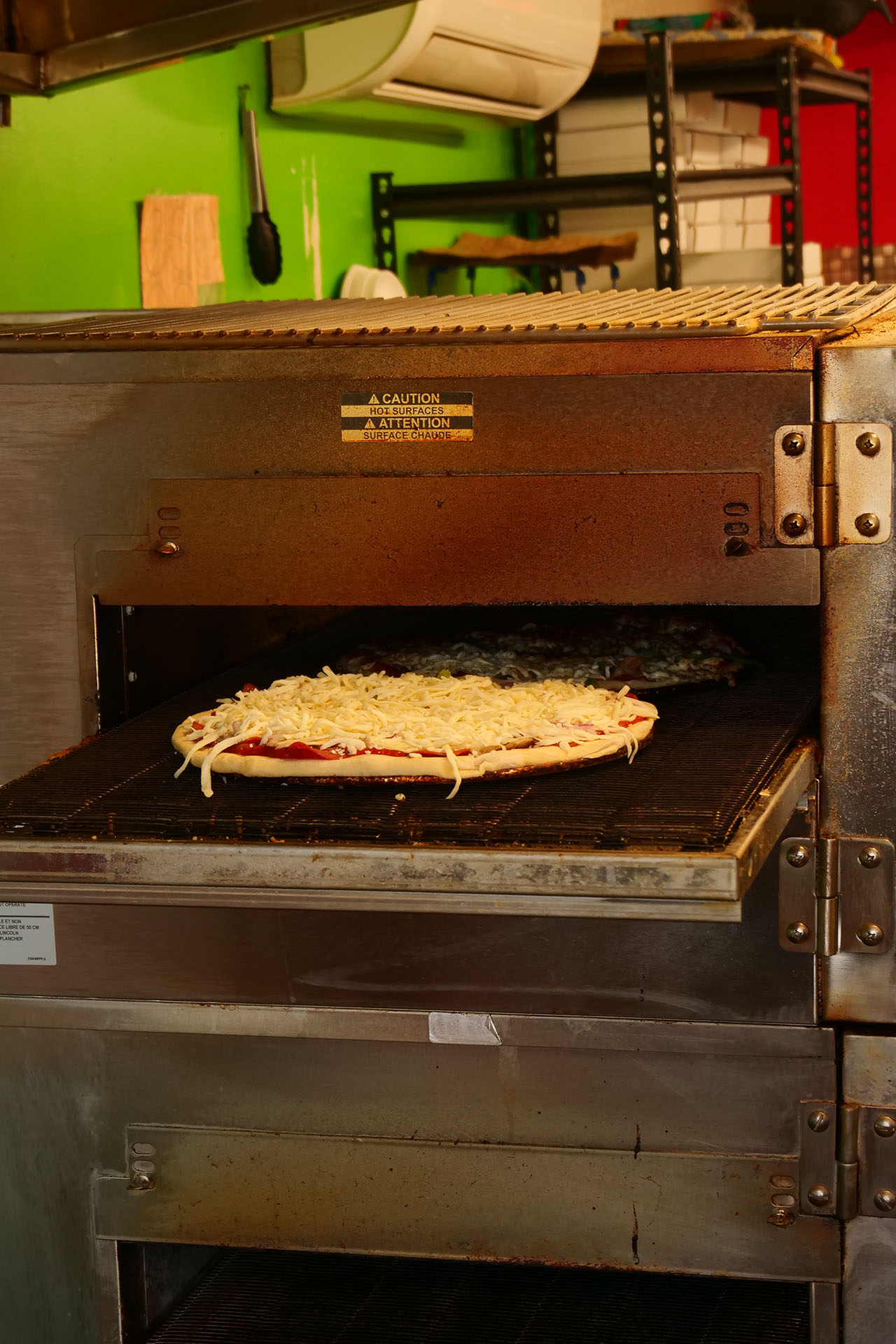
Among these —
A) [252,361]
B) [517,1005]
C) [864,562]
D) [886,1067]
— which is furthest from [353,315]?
[886,1067]

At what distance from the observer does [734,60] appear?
397 cm

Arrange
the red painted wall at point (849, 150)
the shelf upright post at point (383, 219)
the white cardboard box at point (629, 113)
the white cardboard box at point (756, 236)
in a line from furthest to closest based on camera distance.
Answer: the red painted wall at point (849, 150) → the white cardboard box at point (756, 236) → the white cardboard box at point (629, 113) → the shelf upright post at point (383, 219)

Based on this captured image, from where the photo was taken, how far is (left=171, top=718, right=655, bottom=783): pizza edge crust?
1.42 meters

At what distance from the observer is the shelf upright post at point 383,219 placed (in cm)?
386

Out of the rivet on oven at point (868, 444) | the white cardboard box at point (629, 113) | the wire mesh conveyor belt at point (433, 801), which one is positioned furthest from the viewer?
the white cardboard box at point (629, 113)

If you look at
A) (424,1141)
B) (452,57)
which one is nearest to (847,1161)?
(424,1141)

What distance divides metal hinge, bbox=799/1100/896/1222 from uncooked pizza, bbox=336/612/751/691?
56 centimetres

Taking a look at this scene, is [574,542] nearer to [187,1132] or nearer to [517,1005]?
[517,1005]

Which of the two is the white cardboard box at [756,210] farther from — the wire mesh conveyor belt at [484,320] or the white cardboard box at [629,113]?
the wire mesh conveyor belt at [484,320]

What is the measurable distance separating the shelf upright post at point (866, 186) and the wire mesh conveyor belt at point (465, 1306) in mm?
3603

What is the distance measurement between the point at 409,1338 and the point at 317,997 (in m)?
0.43

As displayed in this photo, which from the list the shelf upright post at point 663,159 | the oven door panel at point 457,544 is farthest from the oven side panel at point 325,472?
the shelf upright post at point 663,159

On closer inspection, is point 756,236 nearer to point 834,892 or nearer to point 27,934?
point 834,892

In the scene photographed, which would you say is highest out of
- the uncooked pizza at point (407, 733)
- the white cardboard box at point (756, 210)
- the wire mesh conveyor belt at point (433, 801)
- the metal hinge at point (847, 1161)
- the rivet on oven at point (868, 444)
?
the white cardboard box at point (756, 210)
